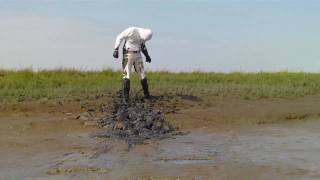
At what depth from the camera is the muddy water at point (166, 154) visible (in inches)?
342

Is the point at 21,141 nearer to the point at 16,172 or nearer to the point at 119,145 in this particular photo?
the point at 119,145

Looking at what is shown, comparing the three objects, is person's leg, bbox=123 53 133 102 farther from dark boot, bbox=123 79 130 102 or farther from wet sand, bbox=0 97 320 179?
wet sand, bbox=0 97 320 179

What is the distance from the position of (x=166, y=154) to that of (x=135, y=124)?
2.69 metres

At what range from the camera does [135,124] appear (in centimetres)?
1284

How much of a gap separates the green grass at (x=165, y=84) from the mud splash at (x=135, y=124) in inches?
145

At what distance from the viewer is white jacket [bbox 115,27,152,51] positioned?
573 inches

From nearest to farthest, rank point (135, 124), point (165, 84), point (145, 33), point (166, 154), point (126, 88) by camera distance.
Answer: point (166, 154) → point (135, 124) → point (145, 33) → point (126, 88) → point (165, 84)

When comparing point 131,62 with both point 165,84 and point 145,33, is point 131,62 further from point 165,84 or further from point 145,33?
point 165,84

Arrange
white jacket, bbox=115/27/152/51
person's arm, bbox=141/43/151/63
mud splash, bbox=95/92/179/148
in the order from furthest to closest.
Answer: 1. person's arm, bbox=141/43/151/63
2. white jacket, bbox=115/27/152/51
3. mud splash, bbox=95/92/179/148

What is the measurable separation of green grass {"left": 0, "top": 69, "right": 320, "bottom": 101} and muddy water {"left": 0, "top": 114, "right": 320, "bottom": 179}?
14.2 ft

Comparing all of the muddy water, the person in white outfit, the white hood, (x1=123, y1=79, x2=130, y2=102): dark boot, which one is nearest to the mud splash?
(x1=123, y1=79, x2=130, y2=102): dark boot

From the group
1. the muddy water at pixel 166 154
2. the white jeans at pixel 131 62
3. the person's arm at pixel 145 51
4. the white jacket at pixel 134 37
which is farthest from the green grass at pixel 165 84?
the muddy water at pixel 166 154

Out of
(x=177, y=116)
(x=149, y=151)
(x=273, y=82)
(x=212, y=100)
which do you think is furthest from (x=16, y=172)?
(x=273, y=82)

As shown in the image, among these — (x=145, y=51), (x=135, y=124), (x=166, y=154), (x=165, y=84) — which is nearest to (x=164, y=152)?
(x=166, y=154)
